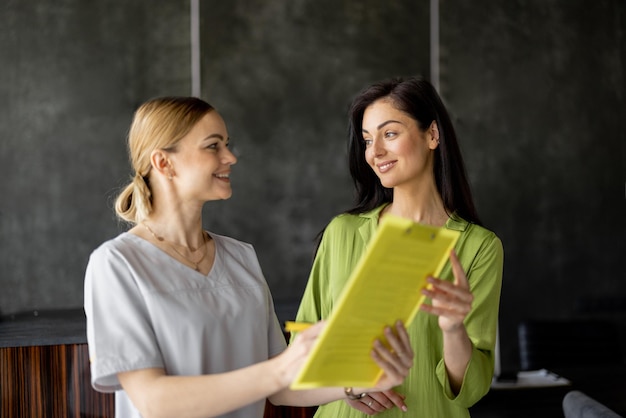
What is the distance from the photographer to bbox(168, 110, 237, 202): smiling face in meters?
1.62

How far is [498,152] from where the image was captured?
5.70 m

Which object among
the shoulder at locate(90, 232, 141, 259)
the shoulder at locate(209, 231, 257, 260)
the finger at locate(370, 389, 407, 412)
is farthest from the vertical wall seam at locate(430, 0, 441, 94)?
the shoulder at locate(90, 232, 141, 259)

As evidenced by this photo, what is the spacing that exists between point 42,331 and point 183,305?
4.49 ft

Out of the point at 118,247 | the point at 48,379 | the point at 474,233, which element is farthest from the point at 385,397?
the point at 48,379

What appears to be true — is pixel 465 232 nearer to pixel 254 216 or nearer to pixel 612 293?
pixel 254 216

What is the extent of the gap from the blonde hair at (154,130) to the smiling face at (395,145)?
2.18ft

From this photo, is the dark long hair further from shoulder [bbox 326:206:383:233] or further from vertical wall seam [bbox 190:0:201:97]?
vertical wall seam [bbox 190:0:201:97]

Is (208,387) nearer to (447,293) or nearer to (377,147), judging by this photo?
(447,293)

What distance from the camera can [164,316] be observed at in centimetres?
151

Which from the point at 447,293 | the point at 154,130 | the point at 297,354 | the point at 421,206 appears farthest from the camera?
the point at 421,206

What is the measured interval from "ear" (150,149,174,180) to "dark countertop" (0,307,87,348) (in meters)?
1.12

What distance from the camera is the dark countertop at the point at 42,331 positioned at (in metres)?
2.54

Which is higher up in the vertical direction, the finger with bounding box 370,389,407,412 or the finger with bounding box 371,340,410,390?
the finger with bounding box 371,340,410,390

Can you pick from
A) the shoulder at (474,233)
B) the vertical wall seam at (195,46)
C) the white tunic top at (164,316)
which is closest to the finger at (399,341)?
the white tunic top at (164,316)
